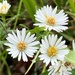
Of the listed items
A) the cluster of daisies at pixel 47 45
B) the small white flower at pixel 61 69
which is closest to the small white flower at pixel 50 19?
the cluster of daisies at pixel 47 45

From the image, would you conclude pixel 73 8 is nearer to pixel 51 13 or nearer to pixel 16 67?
pixel 51 13

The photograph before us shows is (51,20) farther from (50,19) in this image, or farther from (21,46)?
(21,46)

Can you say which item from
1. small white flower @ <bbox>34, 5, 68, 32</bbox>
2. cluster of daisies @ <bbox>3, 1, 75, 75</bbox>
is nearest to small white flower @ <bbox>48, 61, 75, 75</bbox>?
cluster of daisies @ <bbox>3, 1, 75, 75</bbox>

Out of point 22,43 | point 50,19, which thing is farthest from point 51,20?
point 22,43

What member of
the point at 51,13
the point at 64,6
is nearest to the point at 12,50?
the point at 51,13

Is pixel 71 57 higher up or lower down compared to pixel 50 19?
lower down
